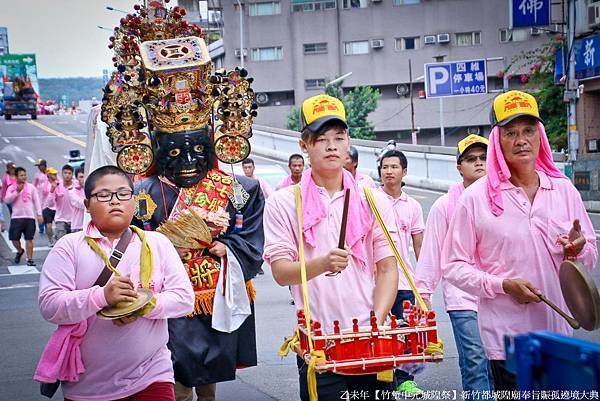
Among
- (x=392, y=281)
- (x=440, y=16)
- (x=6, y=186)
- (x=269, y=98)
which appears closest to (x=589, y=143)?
(x=6, y=186)

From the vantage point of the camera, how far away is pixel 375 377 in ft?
15.1

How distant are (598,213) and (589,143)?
3118 millimetres

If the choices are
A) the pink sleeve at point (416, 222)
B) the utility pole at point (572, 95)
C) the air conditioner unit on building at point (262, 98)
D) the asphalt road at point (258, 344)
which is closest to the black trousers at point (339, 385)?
the asphalt road at point (258, 344)

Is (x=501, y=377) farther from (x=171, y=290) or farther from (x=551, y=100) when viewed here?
(x=551, y=100)

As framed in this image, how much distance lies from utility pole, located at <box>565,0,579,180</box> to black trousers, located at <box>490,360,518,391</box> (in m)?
19.8

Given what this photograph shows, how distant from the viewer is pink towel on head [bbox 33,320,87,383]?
4.50m

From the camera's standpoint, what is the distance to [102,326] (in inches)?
180

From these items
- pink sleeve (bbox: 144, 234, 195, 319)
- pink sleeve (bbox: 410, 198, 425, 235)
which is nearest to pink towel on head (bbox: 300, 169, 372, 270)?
pink sleeve (bbox: 144, 234, 195, 319)

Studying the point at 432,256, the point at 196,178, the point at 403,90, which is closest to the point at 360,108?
the point at 403,90

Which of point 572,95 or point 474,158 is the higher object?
point 474,158

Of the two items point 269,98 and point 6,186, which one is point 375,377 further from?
point 269,98

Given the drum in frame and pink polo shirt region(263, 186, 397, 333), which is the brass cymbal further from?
the drum in frame

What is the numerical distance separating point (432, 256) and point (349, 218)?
1.50 m

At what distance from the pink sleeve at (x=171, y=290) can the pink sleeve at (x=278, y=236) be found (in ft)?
1.52
